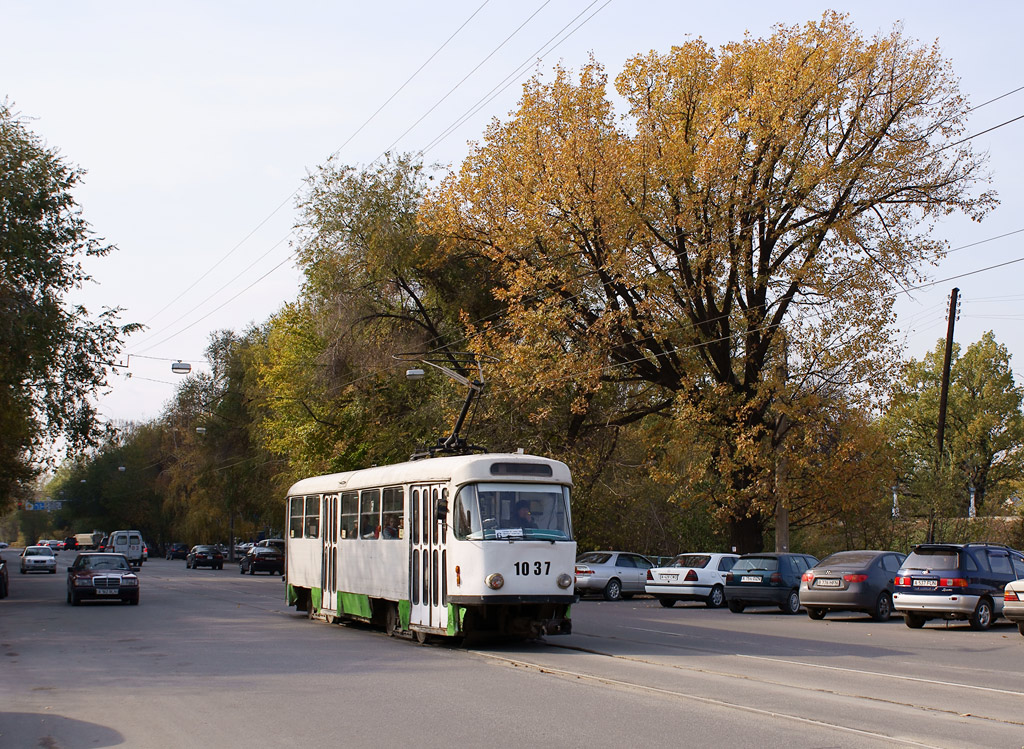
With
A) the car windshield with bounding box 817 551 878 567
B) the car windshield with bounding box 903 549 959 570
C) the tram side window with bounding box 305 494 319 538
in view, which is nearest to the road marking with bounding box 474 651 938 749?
the tram side window with bounding box 305 494 319 538

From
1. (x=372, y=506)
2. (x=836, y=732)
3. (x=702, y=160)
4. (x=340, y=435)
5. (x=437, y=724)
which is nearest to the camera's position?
(x=836, y=732)

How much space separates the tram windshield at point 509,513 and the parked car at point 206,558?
5264cm

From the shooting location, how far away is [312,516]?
23938 mm

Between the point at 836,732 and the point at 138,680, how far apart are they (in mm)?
8313

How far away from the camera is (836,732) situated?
356 inches

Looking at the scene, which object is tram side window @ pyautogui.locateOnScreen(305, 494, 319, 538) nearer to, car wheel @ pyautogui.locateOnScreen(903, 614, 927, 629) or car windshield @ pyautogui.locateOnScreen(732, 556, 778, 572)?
car windshield @ pyautogui.locateOnScreen(732, 556, 778, 572)

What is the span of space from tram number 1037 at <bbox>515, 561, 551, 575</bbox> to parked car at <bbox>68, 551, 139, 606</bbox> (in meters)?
15.8

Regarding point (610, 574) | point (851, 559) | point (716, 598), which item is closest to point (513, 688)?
point (851, 559)

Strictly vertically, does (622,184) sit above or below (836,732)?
above

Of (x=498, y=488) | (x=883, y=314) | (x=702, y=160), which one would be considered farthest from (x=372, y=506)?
(x=883, y=314)

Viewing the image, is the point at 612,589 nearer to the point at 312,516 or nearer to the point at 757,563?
the point at 757,563

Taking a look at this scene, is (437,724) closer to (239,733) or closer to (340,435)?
(239,733)

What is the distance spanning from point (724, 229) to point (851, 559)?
34.8ft

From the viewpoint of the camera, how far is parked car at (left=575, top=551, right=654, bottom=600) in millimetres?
33375
